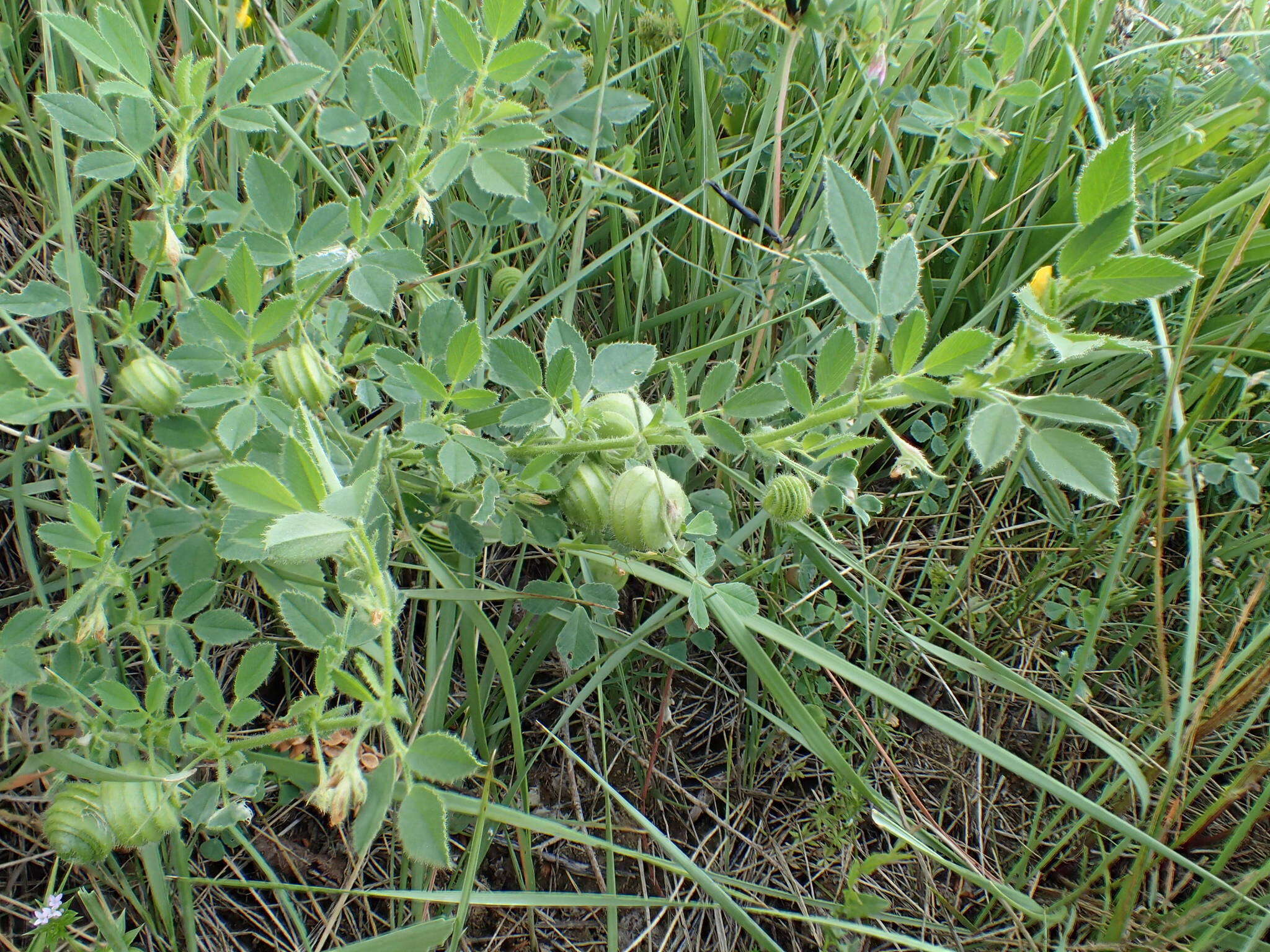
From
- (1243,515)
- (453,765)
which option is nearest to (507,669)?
(453,765)

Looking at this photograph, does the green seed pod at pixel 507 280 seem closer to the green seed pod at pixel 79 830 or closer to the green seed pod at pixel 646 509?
the green seed pod at pixel 646 509

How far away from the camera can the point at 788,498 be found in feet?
4.61

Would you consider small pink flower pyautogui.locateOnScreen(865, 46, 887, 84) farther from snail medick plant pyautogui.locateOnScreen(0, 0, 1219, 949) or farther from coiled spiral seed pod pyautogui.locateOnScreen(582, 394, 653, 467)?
coiled spiral seed pod pyautogui.locateOnScreen(582, 394, 653, 467)

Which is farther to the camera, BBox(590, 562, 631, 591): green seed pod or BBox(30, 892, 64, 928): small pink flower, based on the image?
BBox(590, 562, 631, 591): green seed pod

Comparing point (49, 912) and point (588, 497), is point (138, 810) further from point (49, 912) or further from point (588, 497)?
point (588, 497)

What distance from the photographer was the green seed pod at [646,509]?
51.6 inches

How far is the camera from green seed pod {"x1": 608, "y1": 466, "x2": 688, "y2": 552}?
1.31 meters

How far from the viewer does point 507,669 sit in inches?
59.5

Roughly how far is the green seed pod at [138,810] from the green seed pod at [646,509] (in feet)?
2.72

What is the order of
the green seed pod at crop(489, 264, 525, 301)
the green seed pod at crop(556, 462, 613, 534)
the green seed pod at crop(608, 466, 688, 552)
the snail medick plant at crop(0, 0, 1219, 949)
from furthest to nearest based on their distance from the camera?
the green seed pod at crop(489, 264, 525, 301)
the green seed pod at crop(556, 462, 613, 534)
the green seed pod at crop(608, 466, 688, 552)
the snail medick plant at crop(0, 0, 1219, 949)

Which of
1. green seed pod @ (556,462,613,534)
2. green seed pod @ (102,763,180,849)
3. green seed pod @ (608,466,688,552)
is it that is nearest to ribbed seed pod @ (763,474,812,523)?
green seed pod @ (608,466,688,552)

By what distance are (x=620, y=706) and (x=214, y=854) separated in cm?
89

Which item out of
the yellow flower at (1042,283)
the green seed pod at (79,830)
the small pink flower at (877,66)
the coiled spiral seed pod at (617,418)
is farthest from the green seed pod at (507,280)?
the green seed pod at (79,830)

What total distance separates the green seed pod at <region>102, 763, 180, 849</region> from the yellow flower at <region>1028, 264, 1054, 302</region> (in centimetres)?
147
